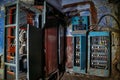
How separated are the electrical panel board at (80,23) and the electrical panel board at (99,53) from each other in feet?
1.12

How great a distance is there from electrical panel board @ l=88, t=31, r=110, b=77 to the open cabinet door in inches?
58.3

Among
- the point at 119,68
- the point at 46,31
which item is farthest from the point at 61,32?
the point at 119,68

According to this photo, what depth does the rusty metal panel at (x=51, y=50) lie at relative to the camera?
3693mm

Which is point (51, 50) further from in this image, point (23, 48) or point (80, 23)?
point (80, 23)

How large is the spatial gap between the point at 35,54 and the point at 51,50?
76 centimetres

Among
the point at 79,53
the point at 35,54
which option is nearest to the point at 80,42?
the point at 79,53

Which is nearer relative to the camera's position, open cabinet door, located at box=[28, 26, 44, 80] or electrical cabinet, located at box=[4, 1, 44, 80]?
electrical cabinet, located at box=[4, 1, 44, 80]

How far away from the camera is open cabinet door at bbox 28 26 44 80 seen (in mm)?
2981

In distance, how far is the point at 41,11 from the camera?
3719 mm

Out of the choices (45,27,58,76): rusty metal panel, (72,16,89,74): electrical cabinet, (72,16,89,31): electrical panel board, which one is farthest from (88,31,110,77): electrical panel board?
(45,27,58,76): rusty metal panel

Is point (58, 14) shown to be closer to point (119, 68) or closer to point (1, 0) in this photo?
point (1, 0)

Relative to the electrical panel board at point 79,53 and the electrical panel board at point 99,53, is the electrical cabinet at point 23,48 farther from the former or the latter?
the electrical panel board at point 99,53

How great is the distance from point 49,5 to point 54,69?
1.77m

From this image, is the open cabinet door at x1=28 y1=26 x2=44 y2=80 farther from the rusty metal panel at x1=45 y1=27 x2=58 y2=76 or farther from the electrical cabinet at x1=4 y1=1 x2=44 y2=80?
the rusty metal panel at x1=45 y1=27 x2=58 y2=76
